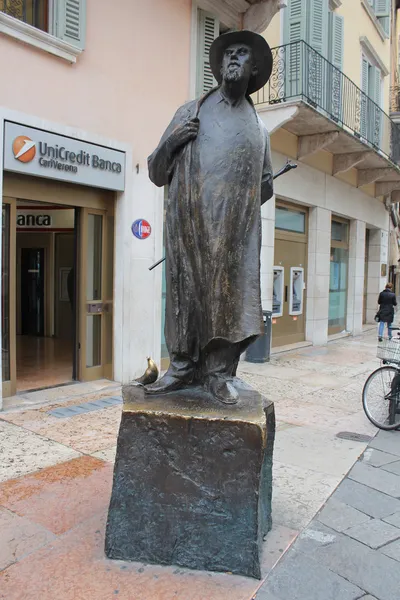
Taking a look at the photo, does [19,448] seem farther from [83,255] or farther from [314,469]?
[83,255]

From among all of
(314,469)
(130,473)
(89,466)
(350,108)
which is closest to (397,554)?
(314,469)

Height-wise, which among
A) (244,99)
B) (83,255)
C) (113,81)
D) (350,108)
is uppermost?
(350,108)

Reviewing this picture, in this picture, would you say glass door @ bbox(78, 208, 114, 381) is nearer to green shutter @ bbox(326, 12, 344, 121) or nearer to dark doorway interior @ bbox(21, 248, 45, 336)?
dark doorway interior @ bbox(21, 248, 45, 336)

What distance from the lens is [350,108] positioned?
13.0 metres

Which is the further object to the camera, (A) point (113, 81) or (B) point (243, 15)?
(B) point (243, 15)

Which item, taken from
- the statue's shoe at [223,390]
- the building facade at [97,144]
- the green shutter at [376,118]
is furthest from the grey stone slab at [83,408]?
the green shutter at [376,118]

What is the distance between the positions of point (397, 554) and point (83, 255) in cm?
548

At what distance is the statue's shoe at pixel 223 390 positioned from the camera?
2832 mm

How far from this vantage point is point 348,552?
3031mm

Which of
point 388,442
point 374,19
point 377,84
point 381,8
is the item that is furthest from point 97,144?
point 381,8

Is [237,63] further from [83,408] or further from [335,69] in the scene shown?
[335,69]

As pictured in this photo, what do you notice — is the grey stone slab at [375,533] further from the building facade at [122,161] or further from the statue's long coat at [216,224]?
the building facade at [122,161]

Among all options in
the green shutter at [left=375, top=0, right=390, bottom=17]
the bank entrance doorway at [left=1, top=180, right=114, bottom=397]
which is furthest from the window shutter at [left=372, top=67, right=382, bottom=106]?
the bank entrance doorway at [left=1, top=180, right=114, bottom=397]

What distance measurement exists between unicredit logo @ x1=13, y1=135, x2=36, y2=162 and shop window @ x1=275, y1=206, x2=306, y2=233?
6.05 m
